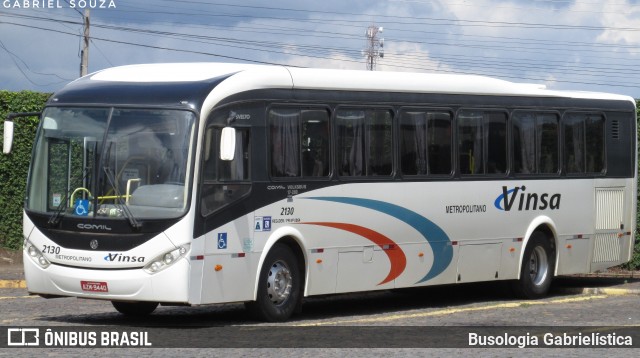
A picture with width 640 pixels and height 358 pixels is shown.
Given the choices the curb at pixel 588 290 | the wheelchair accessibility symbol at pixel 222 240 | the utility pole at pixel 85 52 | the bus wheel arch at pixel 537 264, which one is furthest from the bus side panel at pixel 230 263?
the utility pole at pixel 85 52

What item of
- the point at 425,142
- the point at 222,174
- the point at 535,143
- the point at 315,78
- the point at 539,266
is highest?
the point at 315,78

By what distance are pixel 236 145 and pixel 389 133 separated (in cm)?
314

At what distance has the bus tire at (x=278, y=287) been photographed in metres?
16.5

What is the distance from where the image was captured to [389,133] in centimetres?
1873

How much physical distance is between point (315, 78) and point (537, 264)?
6046 mm

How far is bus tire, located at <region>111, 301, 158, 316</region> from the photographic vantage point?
1723 cm

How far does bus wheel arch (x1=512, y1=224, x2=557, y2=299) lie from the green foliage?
31.2ft

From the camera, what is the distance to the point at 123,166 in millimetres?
15602

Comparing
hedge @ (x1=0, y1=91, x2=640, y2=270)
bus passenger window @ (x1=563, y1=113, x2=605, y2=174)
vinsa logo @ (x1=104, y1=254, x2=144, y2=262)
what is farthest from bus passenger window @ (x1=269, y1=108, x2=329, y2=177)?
hedge @ (x1=0, y1=91, x2=640, y2=270)

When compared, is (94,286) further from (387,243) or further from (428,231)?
(428,231)

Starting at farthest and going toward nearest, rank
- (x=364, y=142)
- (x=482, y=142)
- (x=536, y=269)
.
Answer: (x=536, y=269)
(x=482, y=142)
(x=364, y=142)

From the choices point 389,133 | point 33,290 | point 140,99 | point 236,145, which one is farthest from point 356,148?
point 33,290

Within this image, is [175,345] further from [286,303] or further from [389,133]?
[389,133]

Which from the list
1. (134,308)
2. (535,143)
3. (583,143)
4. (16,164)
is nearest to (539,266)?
(535,143)
